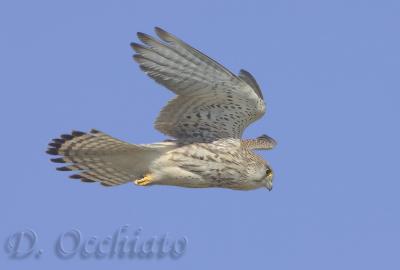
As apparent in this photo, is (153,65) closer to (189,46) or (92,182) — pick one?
(189,46)

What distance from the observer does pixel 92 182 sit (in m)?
10.7

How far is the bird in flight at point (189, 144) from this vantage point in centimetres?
998

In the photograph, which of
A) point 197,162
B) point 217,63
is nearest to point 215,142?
point 197,162

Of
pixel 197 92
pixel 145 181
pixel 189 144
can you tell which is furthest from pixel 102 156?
pixel 197 92

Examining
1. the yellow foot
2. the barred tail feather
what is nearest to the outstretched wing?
the barred tail feather

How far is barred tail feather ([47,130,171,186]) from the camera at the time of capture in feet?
33.4

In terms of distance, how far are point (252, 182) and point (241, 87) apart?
122 cm

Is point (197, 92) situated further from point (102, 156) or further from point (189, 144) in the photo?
point (102, 156)

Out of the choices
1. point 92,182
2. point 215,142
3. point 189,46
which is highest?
point 189,46

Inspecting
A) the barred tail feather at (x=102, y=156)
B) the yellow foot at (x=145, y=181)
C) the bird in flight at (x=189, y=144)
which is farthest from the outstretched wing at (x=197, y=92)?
the yellow foot at (x=145, y=181)

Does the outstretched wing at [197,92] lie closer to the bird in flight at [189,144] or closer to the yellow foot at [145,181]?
the bird in flight at [189,144]

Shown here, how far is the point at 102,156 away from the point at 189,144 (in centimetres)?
104

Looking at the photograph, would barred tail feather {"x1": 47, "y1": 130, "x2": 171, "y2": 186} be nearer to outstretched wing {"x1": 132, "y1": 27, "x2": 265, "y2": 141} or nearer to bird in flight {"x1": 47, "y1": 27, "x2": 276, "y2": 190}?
bird in flight {"x1": 47, "y1": 27, "x2": 276, "y2": 190}

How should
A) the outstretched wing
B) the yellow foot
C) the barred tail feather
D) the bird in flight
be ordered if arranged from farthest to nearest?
the yellow foot
the barred tail feather
the bird in flight
the outstretched wing
